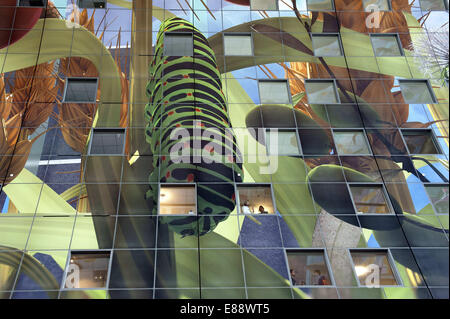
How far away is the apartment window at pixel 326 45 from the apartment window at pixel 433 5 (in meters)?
3.29

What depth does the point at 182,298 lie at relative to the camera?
10.6 meters

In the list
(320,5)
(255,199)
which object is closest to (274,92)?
(255,199)

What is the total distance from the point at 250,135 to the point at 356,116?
10.8ft

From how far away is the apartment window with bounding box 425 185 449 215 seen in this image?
40.1 feet

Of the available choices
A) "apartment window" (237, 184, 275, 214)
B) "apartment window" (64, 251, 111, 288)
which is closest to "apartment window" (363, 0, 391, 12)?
"apartment window" (237, 184, 275, 214)

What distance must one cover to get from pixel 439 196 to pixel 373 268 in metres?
2.90

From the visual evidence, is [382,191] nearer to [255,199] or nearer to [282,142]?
[282,142]

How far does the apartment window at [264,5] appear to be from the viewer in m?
15.8

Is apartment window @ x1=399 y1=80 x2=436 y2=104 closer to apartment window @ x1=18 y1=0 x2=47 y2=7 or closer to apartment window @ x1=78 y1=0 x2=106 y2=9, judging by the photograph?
apartment window @ x1=78 y1=0 x2=106 y2=9

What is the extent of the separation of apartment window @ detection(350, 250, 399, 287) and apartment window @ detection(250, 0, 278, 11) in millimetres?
8788

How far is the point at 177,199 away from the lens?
1212cm

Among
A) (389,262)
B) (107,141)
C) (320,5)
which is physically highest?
(320,5)

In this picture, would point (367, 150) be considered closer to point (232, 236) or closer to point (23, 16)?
point (232, 236)
